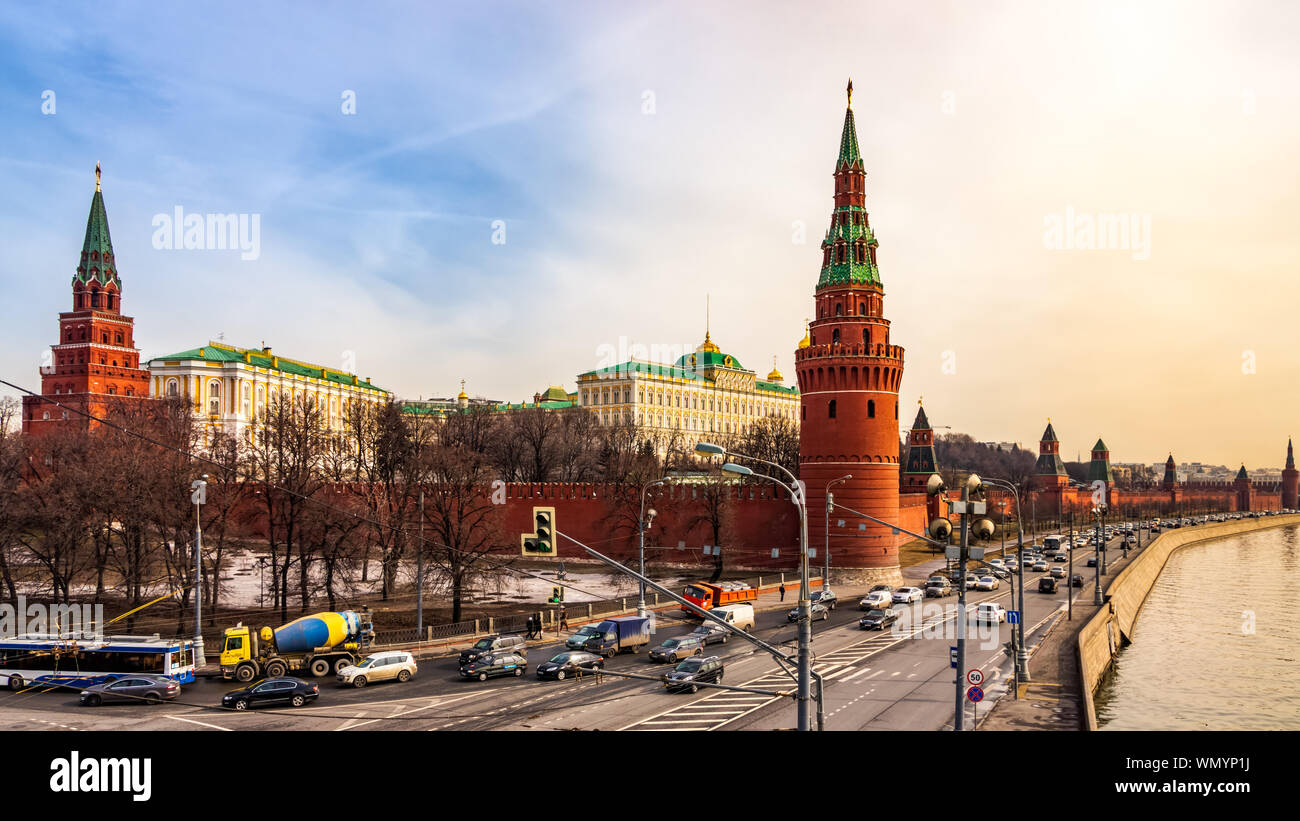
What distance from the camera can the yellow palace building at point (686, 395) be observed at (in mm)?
146375

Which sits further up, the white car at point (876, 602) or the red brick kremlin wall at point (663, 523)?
the red brick kremlin wall at point (663, 523)

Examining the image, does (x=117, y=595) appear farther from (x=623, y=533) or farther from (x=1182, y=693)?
(x=1182, y=693)

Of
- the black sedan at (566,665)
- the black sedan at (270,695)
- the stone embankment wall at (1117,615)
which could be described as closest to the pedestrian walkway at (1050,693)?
the stone embankment wall at (1117,615)

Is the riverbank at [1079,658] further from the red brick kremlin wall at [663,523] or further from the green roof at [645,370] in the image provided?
the green roof at [645,370]

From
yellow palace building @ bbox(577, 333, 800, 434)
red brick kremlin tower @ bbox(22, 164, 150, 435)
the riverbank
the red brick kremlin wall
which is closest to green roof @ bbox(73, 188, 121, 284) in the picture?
red brick kremlin tower @ bbox(22, 164, 150, 435)

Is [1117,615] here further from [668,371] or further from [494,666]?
[668,371]

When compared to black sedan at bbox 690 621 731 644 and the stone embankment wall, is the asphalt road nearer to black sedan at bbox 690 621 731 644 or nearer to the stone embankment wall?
black sedan at bbox 690 621 731 644

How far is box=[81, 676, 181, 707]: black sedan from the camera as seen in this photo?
89.0 ft

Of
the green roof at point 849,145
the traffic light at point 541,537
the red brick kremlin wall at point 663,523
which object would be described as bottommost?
the red brick kremlin wall at point 663,523

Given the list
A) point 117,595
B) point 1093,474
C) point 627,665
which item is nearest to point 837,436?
point 627,665

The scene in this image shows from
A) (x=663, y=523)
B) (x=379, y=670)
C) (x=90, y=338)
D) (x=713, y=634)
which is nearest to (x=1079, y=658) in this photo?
(x=713, y=634)

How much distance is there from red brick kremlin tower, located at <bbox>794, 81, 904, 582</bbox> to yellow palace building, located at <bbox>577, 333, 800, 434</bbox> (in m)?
71.7

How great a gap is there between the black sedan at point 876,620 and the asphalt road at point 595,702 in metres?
3.73

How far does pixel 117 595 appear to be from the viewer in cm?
4794
